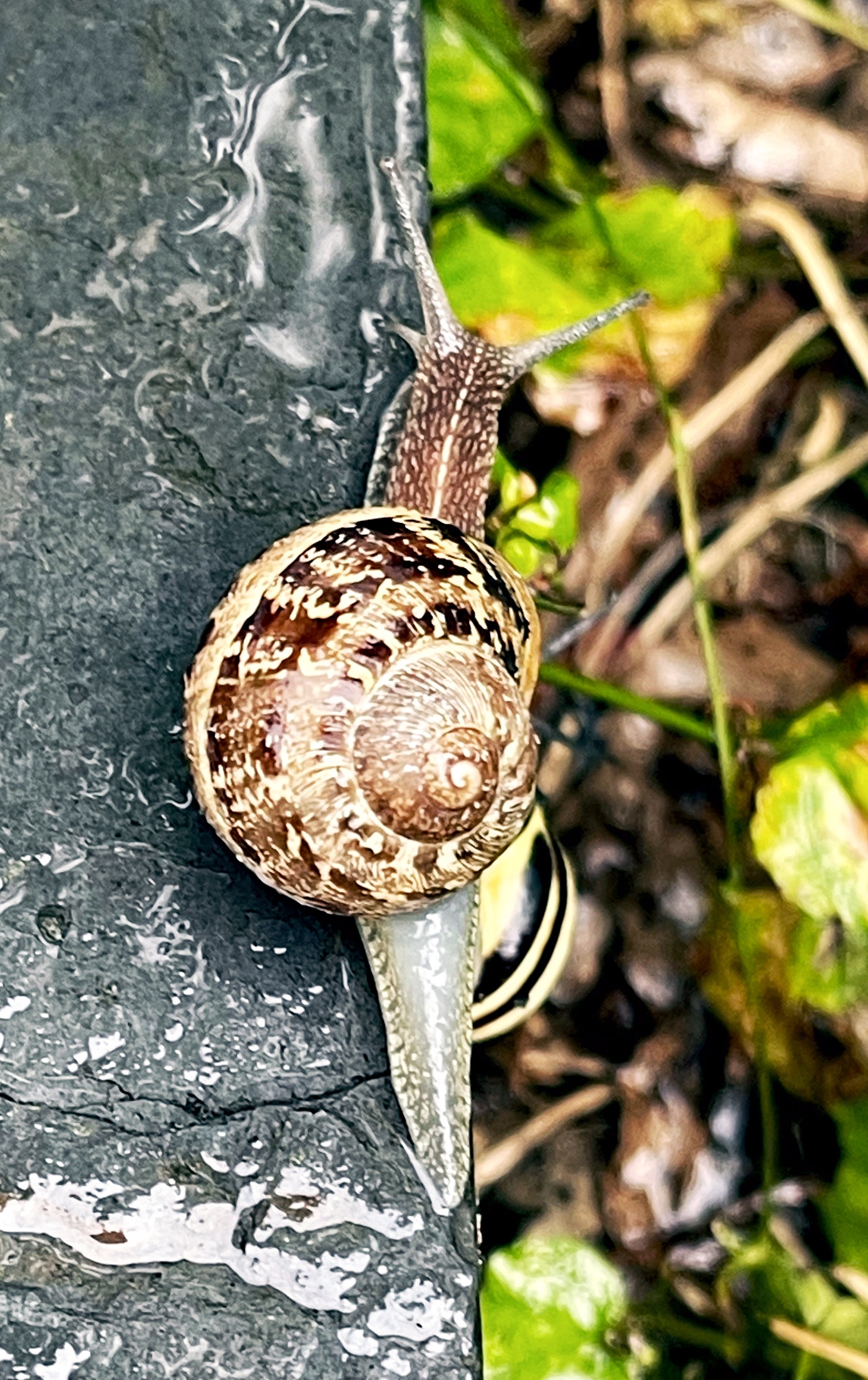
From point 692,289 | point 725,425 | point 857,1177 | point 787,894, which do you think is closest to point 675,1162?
point 857,1177

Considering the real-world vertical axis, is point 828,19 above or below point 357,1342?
above

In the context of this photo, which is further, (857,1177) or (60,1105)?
(857,1177)

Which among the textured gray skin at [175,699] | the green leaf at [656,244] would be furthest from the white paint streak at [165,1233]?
the green leaf at [656,244]

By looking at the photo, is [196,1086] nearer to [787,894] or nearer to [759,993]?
[787,894]

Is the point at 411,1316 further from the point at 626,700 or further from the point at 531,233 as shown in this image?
the point at 531,233

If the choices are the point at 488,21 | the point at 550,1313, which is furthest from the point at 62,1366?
the point at 488,21

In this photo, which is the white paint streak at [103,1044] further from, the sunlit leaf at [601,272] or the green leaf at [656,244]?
the green leaf at [656,244]

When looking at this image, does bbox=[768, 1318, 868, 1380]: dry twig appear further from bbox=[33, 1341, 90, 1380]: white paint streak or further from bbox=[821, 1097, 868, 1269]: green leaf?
bbox=[33, 1341, 90, 1380]: white paint streak
